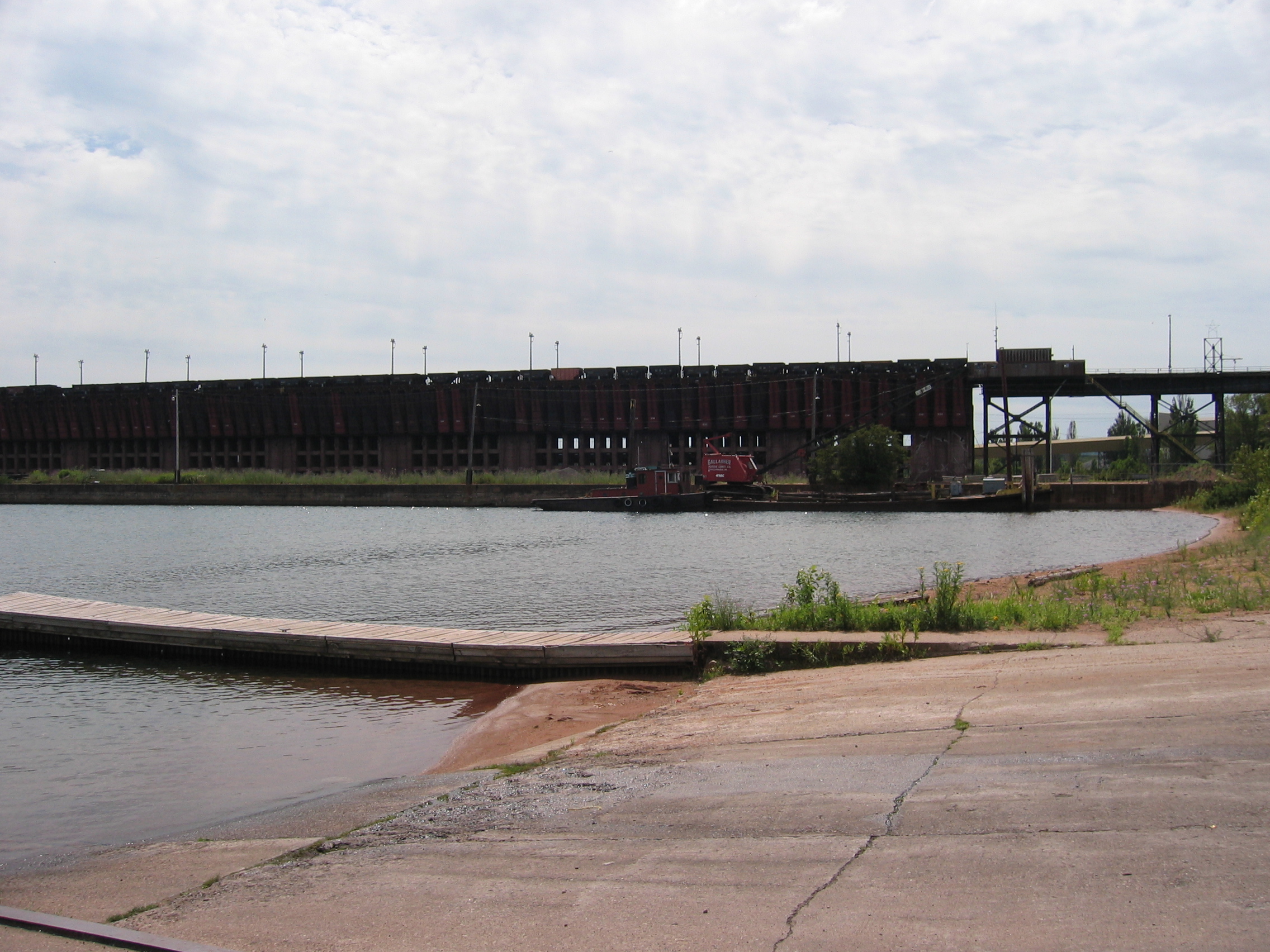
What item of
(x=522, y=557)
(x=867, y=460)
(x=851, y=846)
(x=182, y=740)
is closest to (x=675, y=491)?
(x=867, y=460)

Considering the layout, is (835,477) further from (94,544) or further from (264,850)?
(264,850)

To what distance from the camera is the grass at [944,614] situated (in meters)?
10.8

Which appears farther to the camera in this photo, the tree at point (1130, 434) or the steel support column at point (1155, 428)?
the tree at point (1130, 434)

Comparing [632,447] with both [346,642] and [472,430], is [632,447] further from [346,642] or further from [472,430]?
[346,642]

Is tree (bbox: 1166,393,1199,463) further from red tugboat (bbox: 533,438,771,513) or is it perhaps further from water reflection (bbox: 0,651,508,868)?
water reflection (bbox: 0,651,508,868)

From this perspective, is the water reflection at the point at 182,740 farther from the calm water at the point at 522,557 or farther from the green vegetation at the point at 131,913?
the calm water at the point at 522,557

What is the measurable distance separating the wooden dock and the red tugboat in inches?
1782

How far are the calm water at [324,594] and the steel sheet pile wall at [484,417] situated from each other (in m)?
18.2

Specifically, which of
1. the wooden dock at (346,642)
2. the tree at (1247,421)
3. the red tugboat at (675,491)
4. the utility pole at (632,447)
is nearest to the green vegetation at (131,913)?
the wooden dock at (346,642)

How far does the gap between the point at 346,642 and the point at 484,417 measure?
65609mm

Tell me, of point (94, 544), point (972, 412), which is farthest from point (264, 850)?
point (972, 412)

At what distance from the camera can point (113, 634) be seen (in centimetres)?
1430

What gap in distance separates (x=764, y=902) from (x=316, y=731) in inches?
285

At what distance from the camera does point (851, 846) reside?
4660mm
